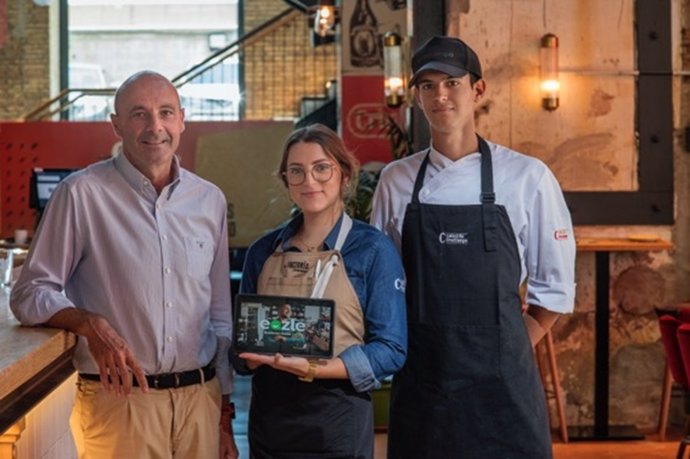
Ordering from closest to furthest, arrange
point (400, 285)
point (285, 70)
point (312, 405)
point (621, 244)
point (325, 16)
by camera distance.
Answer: point (312, 405), point (400, 285), point (621, 244), point (325, 16), point (285, 70)

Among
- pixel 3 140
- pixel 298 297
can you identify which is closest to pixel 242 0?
pixel 3 140

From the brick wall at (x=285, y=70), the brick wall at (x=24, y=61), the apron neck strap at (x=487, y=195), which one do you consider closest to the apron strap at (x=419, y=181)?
the apron neck strap at (x=487, y=195)

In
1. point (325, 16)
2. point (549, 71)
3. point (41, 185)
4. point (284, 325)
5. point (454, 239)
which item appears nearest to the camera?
point (284, 325)

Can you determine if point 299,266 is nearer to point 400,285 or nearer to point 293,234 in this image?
point 293,234

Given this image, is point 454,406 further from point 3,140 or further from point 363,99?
point 3,140

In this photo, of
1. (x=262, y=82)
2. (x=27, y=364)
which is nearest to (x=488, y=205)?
(x=27, y=364)

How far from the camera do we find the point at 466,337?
2.65 m

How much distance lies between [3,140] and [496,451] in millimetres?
11386

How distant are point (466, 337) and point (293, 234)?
0.52 metres

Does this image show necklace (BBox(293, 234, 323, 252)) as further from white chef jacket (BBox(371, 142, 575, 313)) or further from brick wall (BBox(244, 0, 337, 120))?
brick wall (BBox(244, 0, 337, 120))

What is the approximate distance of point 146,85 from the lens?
100 inches

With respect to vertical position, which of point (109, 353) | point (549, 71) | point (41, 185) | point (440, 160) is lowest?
point (109, 353)

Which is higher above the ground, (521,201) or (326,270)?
(521,201)

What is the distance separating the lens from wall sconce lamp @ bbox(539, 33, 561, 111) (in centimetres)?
540
